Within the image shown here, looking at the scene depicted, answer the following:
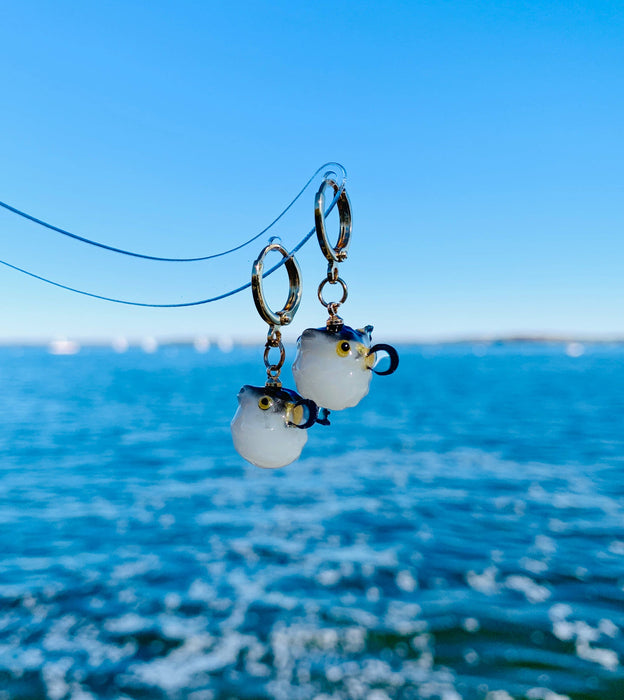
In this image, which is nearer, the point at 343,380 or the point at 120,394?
the point at 343,380

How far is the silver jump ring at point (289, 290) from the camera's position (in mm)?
2082

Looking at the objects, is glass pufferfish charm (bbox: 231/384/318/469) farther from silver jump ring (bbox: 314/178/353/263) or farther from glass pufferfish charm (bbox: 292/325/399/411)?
silver jump ring (bbox: 314/178/353/263)

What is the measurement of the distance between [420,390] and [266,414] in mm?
53170

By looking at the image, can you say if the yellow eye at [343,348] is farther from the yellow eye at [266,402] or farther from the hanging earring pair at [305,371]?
the yellow eye at [266,402]

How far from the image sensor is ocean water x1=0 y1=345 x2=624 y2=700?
23.2ft

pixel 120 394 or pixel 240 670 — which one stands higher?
pixel 120 394

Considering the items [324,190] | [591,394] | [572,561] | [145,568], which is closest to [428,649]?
[572,561]

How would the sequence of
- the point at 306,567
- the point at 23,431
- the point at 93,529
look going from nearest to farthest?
the point at 306,567
the point at 93,529
the point at 23,431

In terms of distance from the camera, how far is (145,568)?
1032 centimetres

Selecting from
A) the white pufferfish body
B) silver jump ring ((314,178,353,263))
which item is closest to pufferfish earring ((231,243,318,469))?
silver jump ring ((314,178,353,263))

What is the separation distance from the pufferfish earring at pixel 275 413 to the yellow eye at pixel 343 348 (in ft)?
1.00

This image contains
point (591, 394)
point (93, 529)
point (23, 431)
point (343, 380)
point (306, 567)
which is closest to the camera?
point (343, 380)

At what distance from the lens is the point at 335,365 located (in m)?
2.54

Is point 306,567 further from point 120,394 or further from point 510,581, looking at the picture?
point 120,394
